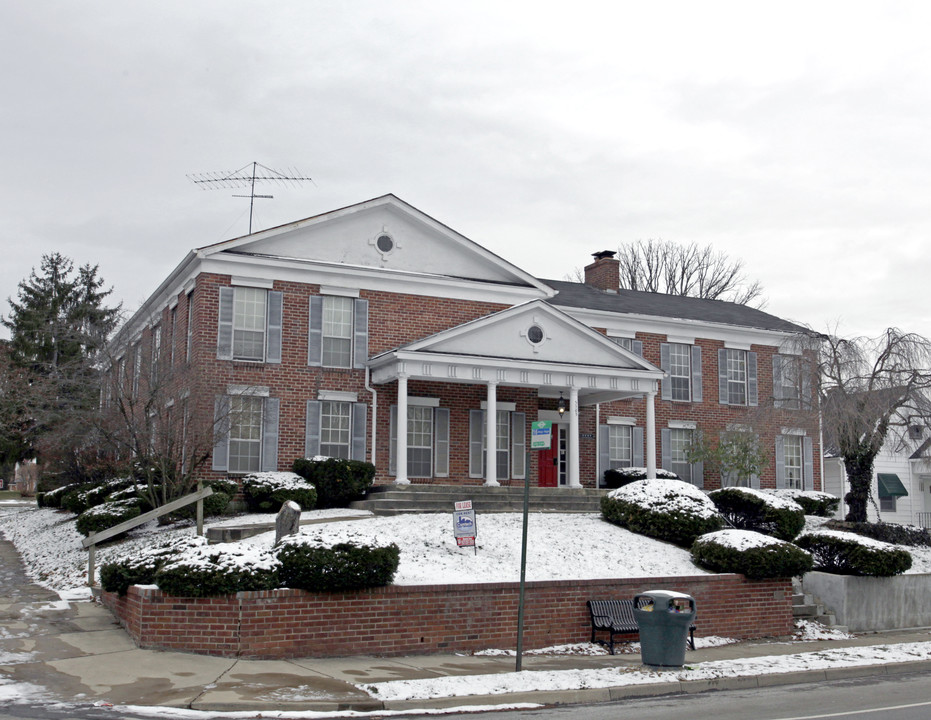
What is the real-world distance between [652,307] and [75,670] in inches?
886

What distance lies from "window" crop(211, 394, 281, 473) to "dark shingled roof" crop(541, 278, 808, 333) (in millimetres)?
9287

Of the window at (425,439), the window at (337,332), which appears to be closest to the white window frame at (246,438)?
the window at (337,332)

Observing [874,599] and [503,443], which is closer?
[874,599]

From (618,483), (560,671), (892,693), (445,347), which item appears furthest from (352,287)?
(892,693)


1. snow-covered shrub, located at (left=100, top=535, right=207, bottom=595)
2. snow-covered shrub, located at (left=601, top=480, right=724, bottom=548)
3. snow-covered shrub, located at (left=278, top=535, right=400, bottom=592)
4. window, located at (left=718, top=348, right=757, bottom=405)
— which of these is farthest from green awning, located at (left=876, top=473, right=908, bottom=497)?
snow-covered shrub, located at (left=100, top=535, right=207, bottom=595)

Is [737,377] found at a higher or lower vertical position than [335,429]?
higher

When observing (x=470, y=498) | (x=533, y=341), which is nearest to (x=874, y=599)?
(x=470, y=498)

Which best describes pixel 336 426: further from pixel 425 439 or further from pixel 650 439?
pixel 650 439

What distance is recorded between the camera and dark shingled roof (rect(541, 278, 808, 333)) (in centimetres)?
2870

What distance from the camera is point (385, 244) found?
24641 mm

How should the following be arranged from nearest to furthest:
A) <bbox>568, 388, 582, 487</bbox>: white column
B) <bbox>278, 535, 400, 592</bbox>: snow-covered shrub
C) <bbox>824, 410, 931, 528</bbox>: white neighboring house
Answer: <bbox>278, 535, 400, 592</bbox>: snow-covered shrub < <bbox>568, 388, 582, 487</bbox>: white column < <bbox>824, 410, 931, 528</bbox>: white neighboring house

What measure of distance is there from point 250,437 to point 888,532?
593 inches

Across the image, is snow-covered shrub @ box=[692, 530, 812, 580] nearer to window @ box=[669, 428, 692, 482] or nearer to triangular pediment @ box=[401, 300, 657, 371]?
triangular pediment @ box=[401, 300, 657, 371]

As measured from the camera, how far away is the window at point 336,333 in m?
23.7
